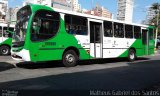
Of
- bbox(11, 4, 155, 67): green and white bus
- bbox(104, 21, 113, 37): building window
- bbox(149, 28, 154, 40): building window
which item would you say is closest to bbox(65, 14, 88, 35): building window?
bbox(11, 4, 155, 67): green and white bus

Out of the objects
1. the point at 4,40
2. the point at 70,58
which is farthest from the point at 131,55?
the point at 4,40

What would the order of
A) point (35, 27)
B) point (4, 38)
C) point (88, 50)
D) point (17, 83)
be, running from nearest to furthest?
point (17, 83)
point (35, 27)
point (88, 50)
point (4, 38)

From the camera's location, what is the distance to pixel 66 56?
13.3 metres

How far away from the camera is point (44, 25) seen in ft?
40.0

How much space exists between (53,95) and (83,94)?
81 cm

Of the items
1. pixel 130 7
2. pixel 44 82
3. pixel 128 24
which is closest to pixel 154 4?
pixel 130 7

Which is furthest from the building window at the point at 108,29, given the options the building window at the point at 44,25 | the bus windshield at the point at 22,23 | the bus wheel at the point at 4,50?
the bus wheel at the point at 4,50

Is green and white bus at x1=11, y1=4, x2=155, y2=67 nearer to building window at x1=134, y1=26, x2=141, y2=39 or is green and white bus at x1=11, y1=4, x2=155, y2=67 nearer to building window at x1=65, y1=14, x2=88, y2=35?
building window at x1=65, y1=14, x2=88, y2=35

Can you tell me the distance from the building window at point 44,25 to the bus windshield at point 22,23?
0.43 metres

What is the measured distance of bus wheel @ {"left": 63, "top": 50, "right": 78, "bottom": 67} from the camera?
13.3 metres

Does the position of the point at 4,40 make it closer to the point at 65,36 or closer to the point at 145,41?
the point at 65,36

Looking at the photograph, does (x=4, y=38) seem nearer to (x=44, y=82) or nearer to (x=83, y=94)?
(x=44, y=82)

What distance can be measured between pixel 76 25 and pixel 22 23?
2.90 meters

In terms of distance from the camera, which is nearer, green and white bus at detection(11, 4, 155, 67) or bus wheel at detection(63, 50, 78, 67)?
green and white bus at detection(11, 4, 155, 67)
